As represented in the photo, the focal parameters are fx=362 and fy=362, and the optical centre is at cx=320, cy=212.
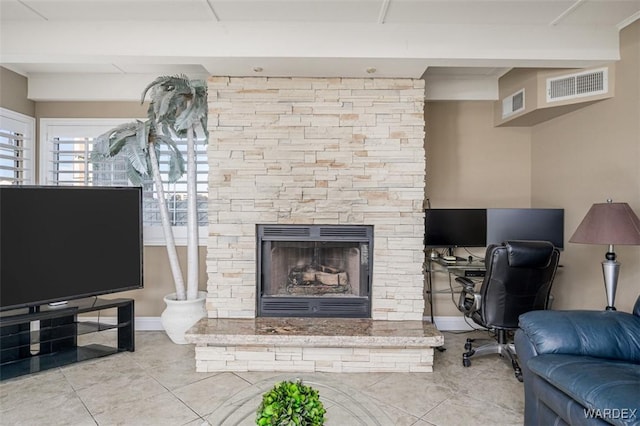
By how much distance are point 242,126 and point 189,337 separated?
67.7 inches

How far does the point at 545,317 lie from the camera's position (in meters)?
1.97

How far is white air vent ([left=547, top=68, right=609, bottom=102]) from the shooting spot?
9.09ft

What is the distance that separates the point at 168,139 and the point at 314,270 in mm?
1794

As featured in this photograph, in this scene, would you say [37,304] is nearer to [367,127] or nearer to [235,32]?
[235,32]

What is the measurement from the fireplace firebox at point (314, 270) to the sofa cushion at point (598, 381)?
1488 mm

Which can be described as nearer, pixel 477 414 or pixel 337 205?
pixel 477 414

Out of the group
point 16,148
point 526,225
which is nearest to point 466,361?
point 526,225

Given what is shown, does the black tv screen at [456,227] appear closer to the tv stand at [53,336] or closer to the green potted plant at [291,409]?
the green potted plant at [291,409]

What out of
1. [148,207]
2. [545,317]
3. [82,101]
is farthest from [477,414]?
[82,101]

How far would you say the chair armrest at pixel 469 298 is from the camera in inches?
111

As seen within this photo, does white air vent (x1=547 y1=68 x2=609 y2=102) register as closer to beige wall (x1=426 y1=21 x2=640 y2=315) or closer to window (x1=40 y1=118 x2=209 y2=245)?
beige wall (x1=426 y1=21 x2=640 y2=315)

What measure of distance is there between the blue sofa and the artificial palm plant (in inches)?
107

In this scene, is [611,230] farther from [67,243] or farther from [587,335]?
[67,243]

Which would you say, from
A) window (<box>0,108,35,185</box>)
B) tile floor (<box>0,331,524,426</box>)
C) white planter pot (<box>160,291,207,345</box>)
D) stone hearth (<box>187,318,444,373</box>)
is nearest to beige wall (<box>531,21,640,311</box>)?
tile floor (<box>0,331,524,426</box>)
